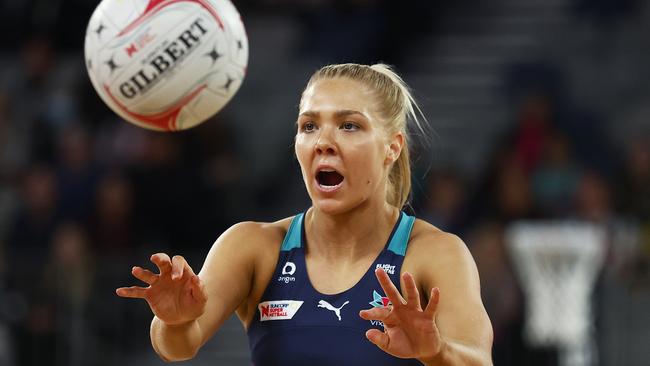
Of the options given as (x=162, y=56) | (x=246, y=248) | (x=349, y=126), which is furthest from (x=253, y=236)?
(x=162, y=56)

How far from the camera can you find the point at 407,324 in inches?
137

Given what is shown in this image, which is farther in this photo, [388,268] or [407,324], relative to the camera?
[388,268]

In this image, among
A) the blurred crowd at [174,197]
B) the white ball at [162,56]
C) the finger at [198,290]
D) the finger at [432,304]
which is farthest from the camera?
the blurred crowd at [174,197]

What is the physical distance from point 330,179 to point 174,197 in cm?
579

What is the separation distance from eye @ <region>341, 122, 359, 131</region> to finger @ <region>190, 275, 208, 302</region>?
2.49ft

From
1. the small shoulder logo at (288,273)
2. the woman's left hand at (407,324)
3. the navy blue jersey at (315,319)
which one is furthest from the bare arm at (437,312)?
the small shoulder logo at (288,273)

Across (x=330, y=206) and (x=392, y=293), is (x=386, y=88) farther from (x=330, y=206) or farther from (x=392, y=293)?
(x=392, y=293)

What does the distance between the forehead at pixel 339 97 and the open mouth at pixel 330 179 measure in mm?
225

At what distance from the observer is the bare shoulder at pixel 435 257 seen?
4.06 meters

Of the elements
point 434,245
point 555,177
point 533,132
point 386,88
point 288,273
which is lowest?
point 555,177

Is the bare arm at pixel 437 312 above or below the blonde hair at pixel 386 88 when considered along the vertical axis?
below

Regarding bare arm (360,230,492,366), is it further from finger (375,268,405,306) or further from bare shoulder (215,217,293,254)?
bare shoulder (215,217,293,254)

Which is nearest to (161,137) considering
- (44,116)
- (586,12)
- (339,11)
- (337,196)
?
(44,116)

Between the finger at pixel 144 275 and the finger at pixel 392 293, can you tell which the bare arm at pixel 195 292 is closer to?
the finger at pixel 144 275
